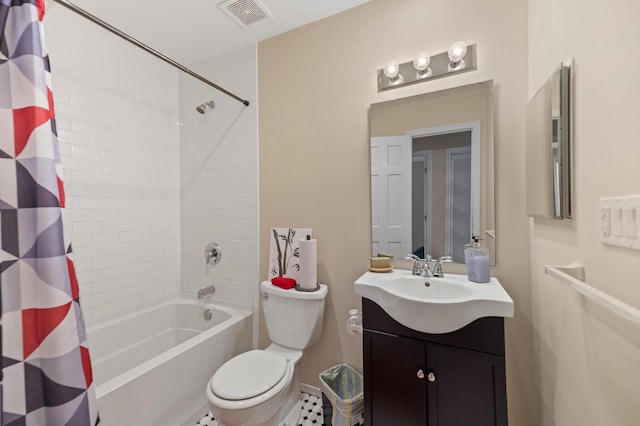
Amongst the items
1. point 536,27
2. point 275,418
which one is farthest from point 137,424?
point 536,27

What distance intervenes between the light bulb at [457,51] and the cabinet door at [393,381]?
142 centimetres

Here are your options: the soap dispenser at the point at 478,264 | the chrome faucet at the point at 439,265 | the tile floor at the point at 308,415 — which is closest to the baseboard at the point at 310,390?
the tile floor at the point at 308,415

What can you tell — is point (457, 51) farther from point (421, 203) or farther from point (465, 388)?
point (465, 388)

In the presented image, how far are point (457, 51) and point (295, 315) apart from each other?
172 centimetres

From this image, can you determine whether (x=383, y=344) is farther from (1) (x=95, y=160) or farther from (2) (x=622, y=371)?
(1) (x=95, y=160)

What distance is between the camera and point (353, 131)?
1.71m

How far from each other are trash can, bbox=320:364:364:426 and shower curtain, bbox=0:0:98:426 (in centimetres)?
109

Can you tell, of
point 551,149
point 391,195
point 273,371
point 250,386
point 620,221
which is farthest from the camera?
point 391,195

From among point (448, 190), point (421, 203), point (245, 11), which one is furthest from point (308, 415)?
point (245, 11)

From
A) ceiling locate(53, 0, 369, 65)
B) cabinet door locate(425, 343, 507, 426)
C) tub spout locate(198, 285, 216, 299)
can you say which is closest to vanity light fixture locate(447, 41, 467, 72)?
ceiling locate(53, 0, 369, 65)

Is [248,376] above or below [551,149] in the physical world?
below

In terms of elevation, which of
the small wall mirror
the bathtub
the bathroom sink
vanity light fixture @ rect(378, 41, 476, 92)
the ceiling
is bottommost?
the bathtub

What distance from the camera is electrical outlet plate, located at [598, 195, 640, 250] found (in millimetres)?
604

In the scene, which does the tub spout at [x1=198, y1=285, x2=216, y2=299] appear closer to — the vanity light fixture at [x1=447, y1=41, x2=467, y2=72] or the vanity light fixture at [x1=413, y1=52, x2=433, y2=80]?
the vanity light fixture at [x1=413, y1=52, x2=433, y2=80]
